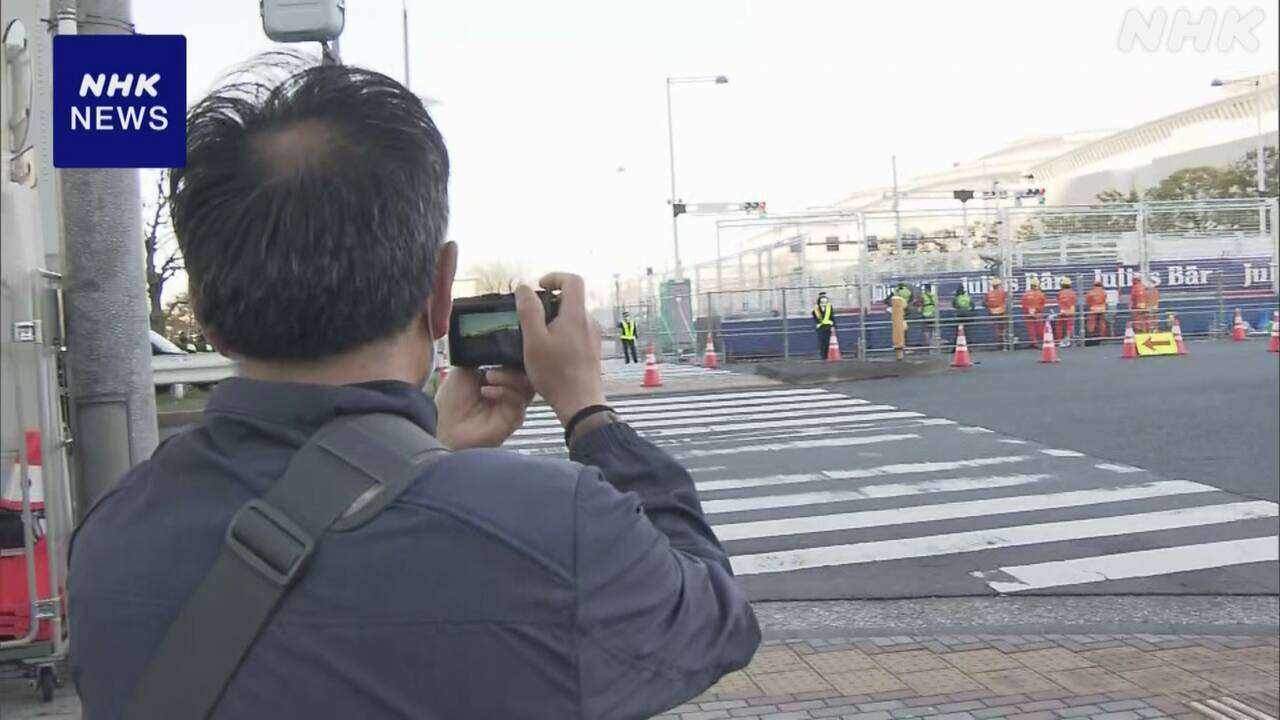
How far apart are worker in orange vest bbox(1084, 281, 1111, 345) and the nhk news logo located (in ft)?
87.7

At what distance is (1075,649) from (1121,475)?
17.0 feet

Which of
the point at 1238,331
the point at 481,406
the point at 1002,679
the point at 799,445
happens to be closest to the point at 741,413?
the point at 799,445

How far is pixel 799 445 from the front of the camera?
1247 centimetres

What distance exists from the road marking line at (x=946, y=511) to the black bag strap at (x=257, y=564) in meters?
7.03

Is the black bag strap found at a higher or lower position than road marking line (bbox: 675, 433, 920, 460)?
higher

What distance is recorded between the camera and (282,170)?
125 centimetres

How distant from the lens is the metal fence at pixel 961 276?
2594 cm

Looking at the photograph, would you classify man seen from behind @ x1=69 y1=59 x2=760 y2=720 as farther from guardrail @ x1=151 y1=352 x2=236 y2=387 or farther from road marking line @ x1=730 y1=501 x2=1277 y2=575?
guardrail @ x1=151 y1=352 x2=236 y2=387

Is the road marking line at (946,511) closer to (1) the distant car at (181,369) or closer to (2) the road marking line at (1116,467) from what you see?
(2) the road marking line at (1116,467)

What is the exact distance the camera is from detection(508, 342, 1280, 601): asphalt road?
7.00 metres

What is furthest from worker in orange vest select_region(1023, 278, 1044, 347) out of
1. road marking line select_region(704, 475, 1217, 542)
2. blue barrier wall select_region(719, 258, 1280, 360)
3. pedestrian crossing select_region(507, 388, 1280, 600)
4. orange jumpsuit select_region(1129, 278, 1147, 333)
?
road marking line select_region(704, 475, 1217, 542)

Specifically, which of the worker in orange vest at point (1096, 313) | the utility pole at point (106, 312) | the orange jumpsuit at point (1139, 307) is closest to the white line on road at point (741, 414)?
the utility pole at point (106, 312)

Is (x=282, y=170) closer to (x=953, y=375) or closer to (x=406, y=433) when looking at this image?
(x=406, y=433)

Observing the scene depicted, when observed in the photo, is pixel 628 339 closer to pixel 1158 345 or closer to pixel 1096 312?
pixel 1096 312
